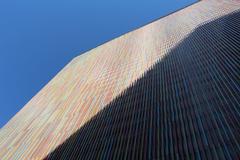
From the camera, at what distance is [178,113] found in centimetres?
346

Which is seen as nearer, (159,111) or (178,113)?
(178,113)

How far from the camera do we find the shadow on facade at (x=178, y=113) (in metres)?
2.68

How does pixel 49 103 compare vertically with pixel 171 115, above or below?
below

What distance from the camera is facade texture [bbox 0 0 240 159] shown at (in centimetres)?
281

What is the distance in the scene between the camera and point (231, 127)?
8.37ft

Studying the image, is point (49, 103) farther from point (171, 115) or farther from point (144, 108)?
point (171, 115)

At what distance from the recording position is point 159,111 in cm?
379

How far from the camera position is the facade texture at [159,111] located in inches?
111

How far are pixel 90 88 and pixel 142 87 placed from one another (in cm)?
255

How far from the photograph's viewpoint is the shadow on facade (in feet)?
8.79

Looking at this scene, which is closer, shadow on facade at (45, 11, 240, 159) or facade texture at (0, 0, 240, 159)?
shadow on facade at (45, 11, 240, 159)

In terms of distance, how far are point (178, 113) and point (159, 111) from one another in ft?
1.27

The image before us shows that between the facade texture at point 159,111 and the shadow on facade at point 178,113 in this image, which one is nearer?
the shadow on facade at point 178,113

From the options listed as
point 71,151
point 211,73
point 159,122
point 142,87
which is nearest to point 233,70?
point 211,73
